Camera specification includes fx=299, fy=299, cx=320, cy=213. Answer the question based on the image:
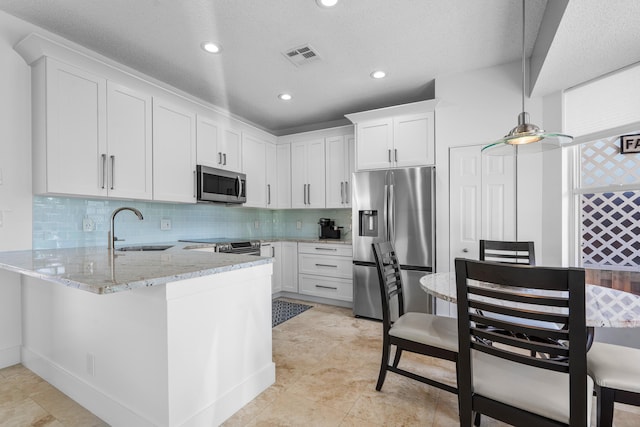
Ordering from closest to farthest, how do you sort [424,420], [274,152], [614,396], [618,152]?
[614,396], [424,420], [618,152], [274,152]

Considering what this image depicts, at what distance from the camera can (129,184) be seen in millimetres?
2674

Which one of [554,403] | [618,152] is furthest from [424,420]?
[618,152]

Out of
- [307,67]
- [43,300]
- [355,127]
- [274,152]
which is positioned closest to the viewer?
[43,300]

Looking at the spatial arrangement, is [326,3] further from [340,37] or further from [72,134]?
[72,134]

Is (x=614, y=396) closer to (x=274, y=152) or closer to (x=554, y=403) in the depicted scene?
(x=554, y=403)

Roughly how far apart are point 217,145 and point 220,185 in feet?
1.61

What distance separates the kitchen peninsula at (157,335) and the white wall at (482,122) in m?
2.13

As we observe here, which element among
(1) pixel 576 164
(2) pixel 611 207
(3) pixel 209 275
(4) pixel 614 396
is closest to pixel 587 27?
(1) pixel 576 164

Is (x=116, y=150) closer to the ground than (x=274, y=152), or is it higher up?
closer to the ground

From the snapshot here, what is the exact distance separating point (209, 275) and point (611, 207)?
9.89 feet

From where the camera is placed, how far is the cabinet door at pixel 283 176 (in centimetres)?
443

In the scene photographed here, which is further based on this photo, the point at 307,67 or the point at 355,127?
the point at 355,127

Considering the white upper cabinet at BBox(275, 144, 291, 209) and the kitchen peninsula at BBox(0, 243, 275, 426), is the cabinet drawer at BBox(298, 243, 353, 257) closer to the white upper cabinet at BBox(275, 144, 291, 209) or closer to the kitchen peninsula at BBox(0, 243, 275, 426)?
the white upper cabinet at BBox(275, 144, 291, 209)

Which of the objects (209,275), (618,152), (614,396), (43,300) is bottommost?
(614,396)
